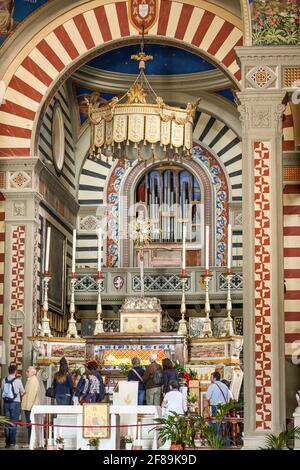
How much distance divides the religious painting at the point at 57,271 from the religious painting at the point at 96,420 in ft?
25.5

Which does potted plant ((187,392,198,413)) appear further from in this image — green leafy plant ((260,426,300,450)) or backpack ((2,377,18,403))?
green leafy plant ((260,426,300,450))

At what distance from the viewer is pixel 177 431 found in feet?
47.0

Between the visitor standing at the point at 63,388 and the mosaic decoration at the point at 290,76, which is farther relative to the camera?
the visitor standing at the point at 63,388

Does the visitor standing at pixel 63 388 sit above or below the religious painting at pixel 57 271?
below

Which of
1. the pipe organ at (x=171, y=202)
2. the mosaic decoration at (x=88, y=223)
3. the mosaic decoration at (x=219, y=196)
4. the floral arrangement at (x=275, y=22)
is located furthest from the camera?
the mosaic decoration at (x=88, y=223)

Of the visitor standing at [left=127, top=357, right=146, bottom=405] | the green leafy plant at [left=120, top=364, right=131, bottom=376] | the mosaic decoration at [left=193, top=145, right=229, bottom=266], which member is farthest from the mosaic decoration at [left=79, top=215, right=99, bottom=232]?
the visitor standing at [left=127, top=357, right=146, bottom=405]

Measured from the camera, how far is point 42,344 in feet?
65.2

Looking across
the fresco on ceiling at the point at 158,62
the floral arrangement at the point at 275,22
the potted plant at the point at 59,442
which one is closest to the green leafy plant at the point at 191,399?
the potted plant at the point at 59,442

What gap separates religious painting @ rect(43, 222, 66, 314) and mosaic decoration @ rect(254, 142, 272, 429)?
291 inches

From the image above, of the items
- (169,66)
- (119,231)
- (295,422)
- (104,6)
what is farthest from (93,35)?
(295,422)

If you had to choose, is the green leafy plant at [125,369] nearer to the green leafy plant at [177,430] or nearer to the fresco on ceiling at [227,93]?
the green leafy plant at [177,430]

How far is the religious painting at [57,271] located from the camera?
23.3m

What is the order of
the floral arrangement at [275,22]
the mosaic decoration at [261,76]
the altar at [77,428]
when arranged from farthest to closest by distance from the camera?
the floral arrangement at [275,22] < the mosaic decoration at [261,76] < the altar at [77,428]

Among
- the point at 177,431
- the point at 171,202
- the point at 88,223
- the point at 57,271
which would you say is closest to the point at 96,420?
the point at 177,431
